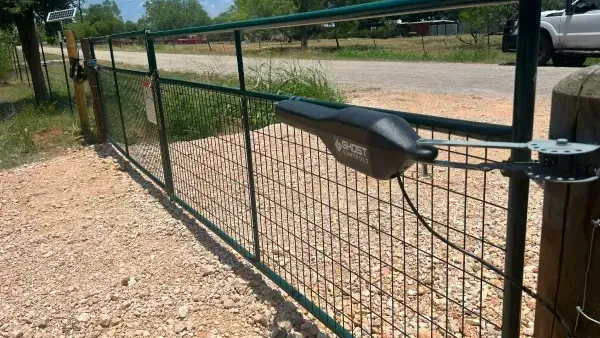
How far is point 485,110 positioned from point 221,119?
20.2ft

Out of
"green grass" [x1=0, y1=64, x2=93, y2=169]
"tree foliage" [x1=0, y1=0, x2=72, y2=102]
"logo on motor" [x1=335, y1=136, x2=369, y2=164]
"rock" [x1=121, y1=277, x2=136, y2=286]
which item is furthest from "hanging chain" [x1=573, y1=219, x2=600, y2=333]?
"tree foliage" [x1=0, y1=0, x2=72, y2=102]

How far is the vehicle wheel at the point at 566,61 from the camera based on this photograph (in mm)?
15500

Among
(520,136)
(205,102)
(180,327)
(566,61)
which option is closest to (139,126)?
(205,102)

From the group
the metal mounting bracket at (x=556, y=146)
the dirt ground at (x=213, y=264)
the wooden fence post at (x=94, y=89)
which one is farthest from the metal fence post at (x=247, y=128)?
the wooden fence post at (x=94, y=89)

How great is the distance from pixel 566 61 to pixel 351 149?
639 inches

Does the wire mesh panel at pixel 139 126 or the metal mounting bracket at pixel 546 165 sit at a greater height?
the metal mounting bracket at pixel 546 165

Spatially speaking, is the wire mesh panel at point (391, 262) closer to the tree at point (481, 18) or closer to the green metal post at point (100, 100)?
the green metal post at point (100, 100)

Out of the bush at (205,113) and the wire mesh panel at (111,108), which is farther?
the wire mesh panel at (111,108)

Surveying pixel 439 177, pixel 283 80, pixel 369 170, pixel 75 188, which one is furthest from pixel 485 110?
pixel 369 170

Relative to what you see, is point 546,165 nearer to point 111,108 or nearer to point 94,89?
point 111,108

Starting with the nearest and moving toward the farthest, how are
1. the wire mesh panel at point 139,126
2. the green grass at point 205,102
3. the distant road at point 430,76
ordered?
the green grass at point 205,102 → the wire mesh panel at point 139,126 → the distant road at point 430,76

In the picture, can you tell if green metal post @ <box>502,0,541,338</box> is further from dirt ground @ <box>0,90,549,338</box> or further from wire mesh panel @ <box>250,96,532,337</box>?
wire mesh panel @ <box>250,96,532,337</box>

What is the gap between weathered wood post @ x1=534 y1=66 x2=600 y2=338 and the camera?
1.23m

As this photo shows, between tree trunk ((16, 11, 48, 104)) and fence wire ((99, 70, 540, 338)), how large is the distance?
7442mm
